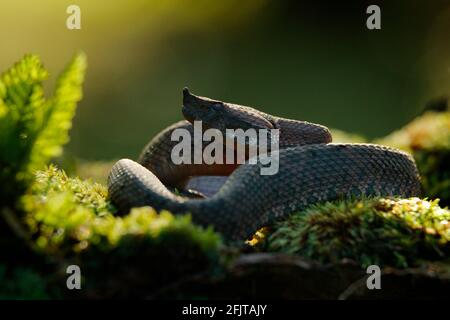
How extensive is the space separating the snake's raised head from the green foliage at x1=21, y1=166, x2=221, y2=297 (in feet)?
5.98

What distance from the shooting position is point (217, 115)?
4.69 meters

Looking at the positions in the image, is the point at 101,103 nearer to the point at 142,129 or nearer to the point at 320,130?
the point at 142,129

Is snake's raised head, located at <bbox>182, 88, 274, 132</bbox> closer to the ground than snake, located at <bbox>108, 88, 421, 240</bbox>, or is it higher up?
higher up

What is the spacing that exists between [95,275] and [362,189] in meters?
2.48

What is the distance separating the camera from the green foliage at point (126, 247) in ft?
9.32

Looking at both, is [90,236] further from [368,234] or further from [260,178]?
[368,234]

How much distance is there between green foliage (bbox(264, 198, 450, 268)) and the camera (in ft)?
11.2

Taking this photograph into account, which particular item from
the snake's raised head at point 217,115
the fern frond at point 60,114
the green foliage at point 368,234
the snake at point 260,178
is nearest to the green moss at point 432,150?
the snake at point 260,178

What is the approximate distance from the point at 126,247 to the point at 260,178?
1383 millimetres

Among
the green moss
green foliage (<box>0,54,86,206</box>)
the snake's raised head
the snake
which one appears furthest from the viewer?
the green moss

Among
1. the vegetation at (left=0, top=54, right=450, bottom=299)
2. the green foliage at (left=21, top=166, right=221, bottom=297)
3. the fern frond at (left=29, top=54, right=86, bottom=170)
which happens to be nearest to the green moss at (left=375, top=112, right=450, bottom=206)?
the vegetation at (left=0, top=54, right=450, bottom=299)

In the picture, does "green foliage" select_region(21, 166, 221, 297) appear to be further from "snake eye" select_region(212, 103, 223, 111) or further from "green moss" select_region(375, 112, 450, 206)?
"green moss" select_region(375, 112, 450, 206)

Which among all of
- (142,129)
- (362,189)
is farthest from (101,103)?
(362,189)

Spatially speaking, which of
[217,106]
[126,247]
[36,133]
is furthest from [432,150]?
[36,133]
